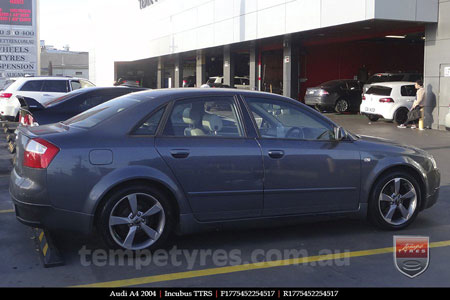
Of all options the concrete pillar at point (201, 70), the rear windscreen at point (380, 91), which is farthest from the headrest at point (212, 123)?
the concrete pillar at point (201, 70)

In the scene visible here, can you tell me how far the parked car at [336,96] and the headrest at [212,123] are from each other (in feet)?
67.2

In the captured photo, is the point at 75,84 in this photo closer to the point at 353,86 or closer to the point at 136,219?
the point at 353,86

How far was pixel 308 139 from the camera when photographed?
5613 millimetres

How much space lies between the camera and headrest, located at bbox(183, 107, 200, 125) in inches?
207

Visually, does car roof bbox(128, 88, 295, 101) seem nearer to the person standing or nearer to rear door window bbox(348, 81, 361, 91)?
the person standing

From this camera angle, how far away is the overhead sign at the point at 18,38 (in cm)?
2822

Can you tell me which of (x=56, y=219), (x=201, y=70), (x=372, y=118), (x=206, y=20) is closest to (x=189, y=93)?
(x=56, y=219)

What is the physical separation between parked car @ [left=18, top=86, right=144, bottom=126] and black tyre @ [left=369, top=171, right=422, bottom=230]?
5.69 meters

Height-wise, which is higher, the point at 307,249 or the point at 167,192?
the point at 167,192

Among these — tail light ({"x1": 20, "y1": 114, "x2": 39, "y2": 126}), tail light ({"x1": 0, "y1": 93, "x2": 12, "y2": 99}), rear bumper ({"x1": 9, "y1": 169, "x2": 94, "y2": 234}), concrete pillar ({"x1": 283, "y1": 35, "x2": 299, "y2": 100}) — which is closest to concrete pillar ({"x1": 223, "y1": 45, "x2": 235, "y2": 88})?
concrete pillar ({"x1": 283, "y1": 35, "x2": 299, "y2": 100})

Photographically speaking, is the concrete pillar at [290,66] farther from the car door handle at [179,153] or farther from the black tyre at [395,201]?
the car door handle at [179,153]
